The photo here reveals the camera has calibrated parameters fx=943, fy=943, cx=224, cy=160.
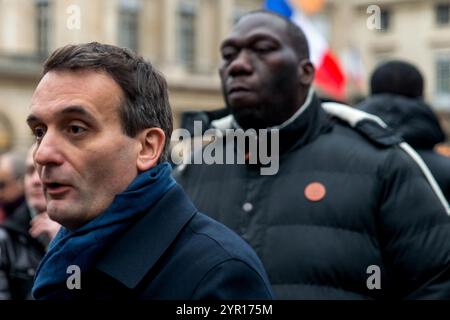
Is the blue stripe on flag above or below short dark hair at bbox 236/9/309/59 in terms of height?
above

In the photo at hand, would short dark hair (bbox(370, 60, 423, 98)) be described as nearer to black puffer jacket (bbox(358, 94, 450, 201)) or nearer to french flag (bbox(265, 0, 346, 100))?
black puffer jacket (bbox(358, 94, 450, 201))

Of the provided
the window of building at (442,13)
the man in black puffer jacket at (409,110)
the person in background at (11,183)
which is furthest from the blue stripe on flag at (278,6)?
the window of building at (442,13)

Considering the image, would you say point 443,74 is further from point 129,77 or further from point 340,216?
point 129,77

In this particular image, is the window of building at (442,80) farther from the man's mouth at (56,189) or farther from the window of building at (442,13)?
the man's mouth at (56,189)

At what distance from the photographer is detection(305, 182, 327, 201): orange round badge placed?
3.57 metres

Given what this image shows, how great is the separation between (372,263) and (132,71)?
4.66 ft

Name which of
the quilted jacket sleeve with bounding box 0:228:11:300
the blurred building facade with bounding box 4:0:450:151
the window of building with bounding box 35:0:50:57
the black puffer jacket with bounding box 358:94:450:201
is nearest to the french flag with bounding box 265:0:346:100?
the black puffer jacket with bounding box 358:94:450:201

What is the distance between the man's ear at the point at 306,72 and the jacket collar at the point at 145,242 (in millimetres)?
1587

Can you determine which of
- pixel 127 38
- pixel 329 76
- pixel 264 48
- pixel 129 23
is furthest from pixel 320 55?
pixel 129 23

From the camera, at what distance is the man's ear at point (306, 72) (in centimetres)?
385

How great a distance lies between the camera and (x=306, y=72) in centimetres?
390

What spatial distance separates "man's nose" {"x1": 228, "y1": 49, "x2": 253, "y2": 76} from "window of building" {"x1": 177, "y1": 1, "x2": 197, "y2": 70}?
36.3 metres

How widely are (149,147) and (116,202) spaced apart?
0.20m
